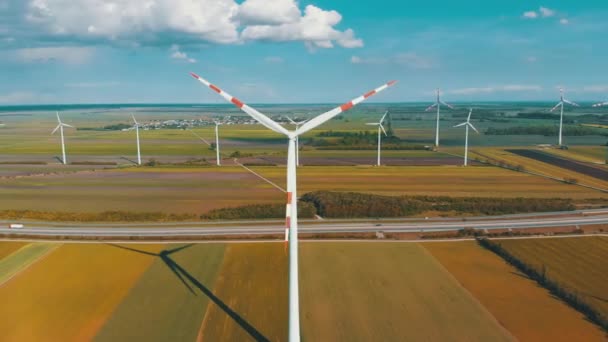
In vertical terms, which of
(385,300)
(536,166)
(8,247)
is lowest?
(385,300)

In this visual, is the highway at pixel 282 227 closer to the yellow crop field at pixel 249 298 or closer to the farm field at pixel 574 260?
the farm field at pixel 574 260

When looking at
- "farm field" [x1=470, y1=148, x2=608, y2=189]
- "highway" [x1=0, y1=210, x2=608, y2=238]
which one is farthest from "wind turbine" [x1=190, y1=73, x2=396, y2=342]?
"farm field" [x1=470, y1=148, x2=608, y2=189]

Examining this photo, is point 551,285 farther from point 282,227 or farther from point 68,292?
point 68,292

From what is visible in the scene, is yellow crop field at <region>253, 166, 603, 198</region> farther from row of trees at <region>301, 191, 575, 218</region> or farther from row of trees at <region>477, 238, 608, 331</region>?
row of trees at <region>477, 238, 608, 331</region>

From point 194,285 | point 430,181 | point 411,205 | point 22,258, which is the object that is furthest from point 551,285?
point 22,258

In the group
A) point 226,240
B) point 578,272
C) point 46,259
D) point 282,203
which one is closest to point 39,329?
point 46,259

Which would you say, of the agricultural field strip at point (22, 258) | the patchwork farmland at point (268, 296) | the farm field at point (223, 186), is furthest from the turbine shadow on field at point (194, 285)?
the farm field at point (223, 186)
